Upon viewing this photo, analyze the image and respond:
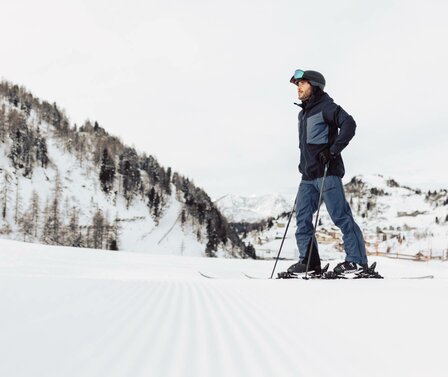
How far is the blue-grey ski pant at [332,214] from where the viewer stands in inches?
155

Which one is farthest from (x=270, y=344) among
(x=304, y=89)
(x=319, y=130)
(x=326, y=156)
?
(x=304, y=89)

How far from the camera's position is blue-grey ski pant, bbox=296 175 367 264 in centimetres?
395

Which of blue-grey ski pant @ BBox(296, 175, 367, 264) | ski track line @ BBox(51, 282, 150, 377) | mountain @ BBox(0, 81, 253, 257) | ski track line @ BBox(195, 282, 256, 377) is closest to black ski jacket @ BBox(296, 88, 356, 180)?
blue-grey ski pant @ BBox(296, 175, 367, 264)

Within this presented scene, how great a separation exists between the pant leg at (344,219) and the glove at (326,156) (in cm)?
19

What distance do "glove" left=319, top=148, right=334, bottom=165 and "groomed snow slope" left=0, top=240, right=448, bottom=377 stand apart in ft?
5.46

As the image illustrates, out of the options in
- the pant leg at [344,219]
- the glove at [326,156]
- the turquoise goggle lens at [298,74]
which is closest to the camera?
the pant leg at [344,219]

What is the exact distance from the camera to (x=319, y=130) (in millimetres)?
4266

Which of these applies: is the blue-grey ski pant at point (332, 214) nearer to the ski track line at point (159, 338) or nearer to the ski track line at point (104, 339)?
the ski track line at point (159, 338)

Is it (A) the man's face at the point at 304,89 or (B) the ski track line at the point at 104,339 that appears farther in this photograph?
(A) the man's face at the point at 304,89

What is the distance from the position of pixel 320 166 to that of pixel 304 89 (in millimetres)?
961

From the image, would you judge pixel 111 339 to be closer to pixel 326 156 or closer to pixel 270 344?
pixel 270 344

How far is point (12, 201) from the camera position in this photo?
77562 mm

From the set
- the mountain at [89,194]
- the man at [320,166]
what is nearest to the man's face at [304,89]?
the man at [320,166]

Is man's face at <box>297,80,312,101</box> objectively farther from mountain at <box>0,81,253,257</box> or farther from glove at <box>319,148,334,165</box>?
mountain at <box>0,81,253,257</box>
